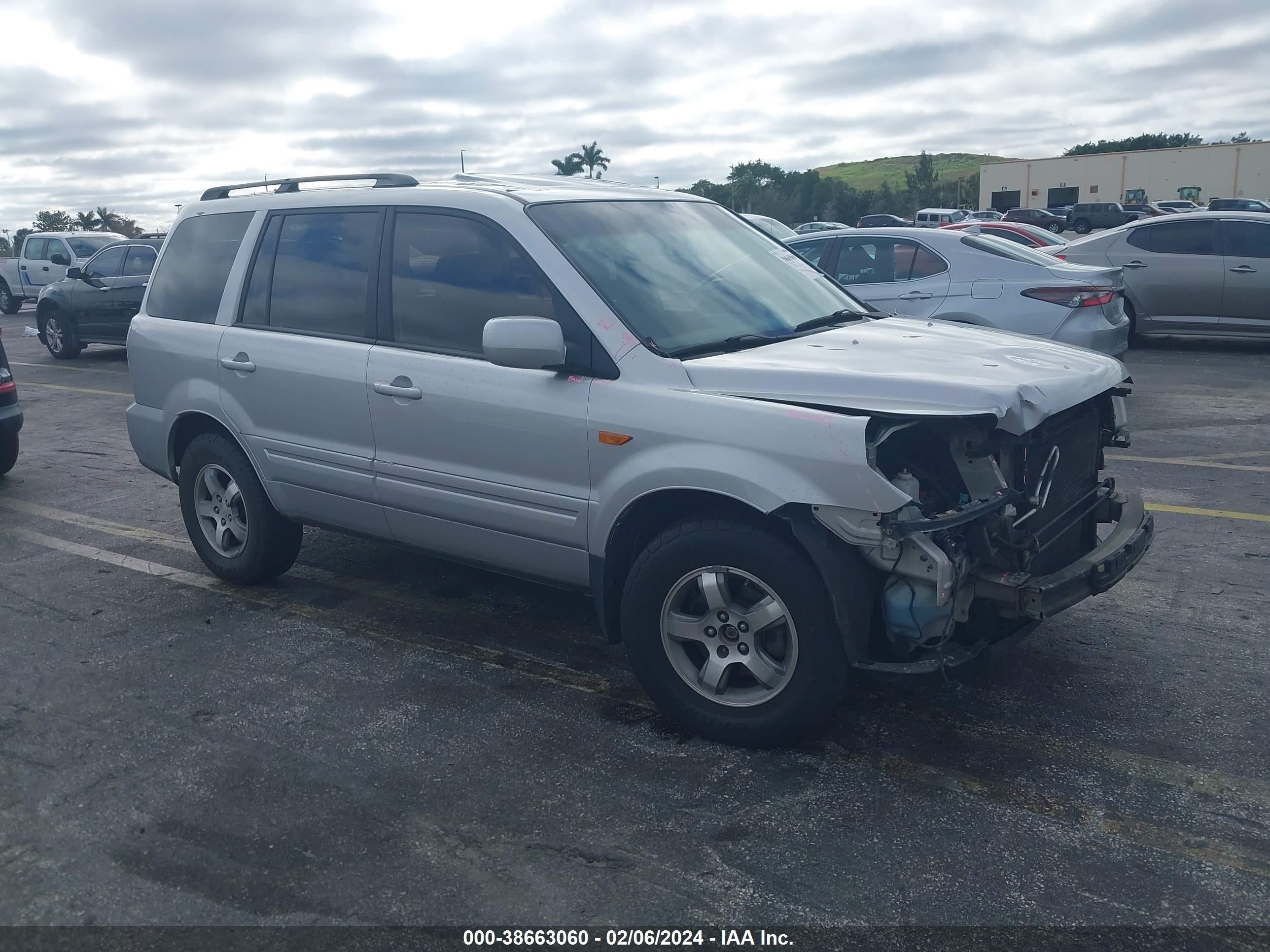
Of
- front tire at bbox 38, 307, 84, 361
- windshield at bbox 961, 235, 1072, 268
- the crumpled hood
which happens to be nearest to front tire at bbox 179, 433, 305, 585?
the crumpled hood

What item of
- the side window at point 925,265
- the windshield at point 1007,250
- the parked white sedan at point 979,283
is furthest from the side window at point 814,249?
the windshield at point 1007,250

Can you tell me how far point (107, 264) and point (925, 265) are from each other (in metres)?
12.9

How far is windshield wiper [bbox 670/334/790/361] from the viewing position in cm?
407

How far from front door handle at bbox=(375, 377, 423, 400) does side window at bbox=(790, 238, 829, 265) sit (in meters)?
6.87

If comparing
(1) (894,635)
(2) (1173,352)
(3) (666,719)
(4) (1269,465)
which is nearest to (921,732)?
(1) (894,635)

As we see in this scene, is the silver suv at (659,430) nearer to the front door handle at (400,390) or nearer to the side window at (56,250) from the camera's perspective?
the front door handle at (400,390)

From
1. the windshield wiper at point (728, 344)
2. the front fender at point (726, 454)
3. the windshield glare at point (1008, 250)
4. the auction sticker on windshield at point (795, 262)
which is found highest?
the windshield glare at point (1008, 250)

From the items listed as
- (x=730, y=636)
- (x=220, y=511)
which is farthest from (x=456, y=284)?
(x=220, y=511)

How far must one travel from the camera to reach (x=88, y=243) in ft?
79.0

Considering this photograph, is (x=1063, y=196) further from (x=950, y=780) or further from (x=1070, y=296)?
(x=950, y=780)

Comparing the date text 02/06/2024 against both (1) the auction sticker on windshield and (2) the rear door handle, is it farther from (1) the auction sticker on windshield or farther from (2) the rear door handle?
(1) the auction sticker on windshield

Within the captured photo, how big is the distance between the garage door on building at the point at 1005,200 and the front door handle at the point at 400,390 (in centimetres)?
7726

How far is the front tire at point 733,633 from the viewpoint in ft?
11.8

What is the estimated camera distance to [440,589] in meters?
5.73
